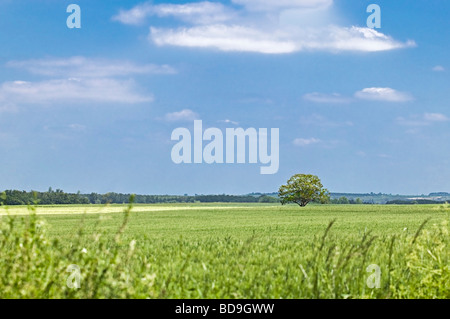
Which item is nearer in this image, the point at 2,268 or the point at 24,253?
the point at 24,253

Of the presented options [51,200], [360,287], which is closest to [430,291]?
[360,287]

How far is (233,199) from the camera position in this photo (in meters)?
158

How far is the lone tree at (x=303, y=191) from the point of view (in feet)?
344

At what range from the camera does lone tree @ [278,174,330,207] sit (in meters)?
105

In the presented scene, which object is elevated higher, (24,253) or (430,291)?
(24,253)

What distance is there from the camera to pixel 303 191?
10494cm

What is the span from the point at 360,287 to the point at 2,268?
5834mm
